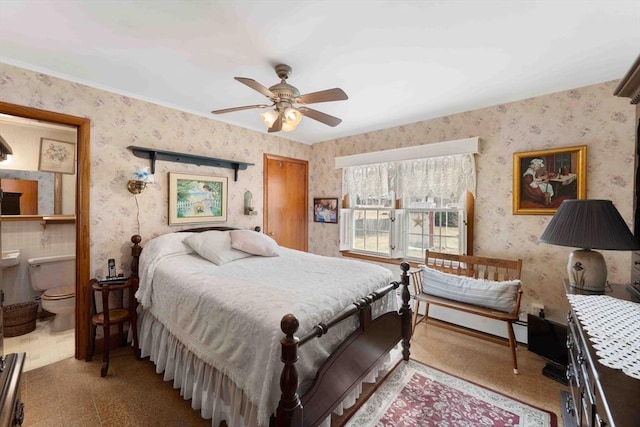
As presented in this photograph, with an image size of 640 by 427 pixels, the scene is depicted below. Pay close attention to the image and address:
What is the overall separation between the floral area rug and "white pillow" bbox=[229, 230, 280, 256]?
158 centimetres

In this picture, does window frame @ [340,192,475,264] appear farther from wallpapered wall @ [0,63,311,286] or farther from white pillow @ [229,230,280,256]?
wallpapered wall @ [0,63,311,286]

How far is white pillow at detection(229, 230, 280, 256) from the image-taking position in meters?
2.77

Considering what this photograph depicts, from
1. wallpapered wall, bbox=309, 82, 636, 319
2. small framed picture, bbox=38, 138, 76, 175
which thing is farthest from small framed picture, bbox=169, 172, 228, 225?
wallpapered wall, bbox=309, 82, 636, 319

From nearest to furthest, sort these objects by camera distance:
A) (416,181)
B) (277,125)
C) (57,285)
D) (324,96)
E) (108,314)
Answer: (324,96) → (277,125) → (108,314) → (57,285) → (416,181)

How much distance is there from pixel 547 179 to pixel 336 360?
2.66 m

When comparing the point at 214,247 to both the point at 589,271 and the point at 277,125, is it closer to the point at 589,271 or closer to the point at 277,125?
the point at 277,125

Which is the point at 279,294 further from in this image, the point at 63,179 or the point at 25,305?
the point at 63,179

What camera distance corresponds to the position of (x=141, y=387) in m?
2.11

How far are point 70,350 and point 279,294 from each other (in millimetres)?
2520

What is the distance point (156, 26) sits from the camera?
1693 mm

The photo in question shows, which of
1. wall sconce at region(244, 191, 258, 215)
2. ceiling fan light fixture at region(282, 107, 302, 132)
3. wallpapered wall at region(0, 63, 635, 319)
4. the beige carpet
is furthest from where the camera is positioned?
wall sconce at region(244, 191, 258, 215)

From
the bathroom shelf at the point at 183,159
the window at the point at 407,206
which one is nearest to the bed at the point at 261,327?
the bathroom shelf at the point at 183,159

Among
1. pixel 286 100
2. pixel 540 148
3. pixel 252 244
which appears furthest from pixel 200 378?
pixel 540 148

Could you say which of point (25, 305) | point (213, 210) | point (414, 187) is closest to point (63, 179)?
point (25, 305)
